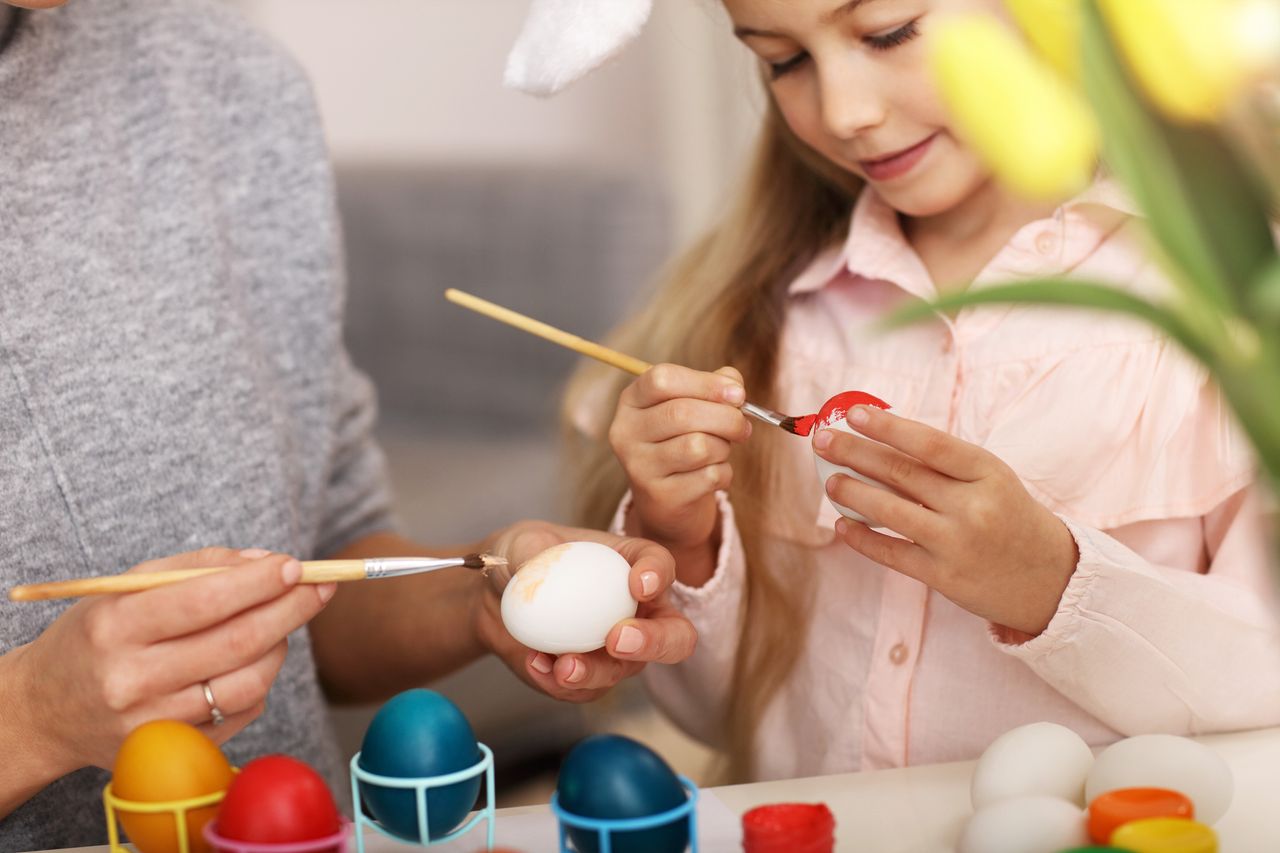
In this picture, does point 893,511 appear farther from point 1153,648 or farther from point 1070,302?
point 1070,302

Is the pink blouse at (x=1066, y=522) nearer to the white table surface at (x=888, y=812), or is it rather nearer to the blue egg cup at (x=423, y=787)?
the white table surface at (x=888, y=812)

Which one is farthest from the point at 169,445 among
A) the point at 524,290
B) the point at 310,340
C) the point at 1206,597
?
the point at 524,290

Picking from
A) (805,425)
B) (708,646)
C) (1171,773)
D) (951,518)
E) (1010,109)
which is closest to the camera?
(1010,109)

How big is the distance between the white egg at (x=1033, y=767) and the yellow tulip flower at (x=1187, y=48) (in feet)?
1.40

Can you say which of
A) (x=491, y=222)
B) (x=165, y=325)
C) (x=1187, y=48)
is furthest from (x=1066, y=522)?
(x=491, y=222)

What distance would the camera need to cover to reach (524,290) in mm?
2543

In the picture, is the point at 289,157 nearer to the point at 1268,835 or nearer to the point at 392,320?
the point at 1268,835

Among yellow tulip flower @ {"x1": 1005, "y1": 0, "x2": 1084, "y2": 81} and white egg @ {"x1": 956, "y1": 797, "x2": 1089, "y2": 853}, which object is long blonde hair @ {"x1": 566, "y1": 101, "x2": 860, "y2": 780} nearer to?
white egg @ {"x1": 956, "y1": 797, "x2": 1089, "y2": 853}

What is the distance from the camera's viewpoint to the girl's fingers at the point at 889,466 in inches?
34.0

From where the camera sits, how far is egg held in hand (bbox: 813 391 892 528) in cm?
91

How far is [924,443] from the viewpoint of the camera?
833mm

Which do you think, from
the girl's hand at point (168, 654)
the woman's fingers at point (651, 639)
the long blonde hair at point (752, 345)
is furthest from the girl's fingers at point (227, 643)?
the long blonde hair at point (752, 345)

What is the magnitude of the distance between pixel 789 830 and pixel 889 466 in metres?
0.29

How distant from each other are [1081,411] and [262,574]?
677 mm
